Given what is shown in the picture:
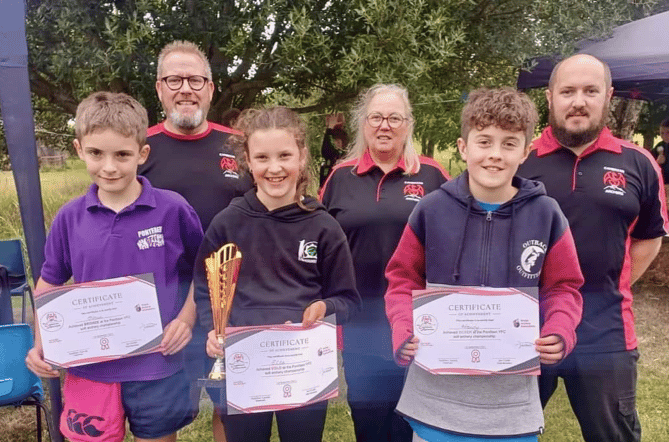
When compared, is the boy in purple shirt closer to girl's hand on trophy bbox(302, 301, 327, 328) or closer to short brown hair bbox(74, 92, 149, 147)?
short brown hair bbox(74, 92, 149, 147)

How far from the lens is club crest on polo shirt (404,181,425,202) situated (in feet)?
8.09

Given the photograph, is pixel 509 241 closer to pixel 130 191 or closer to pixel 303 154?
pixel 303 154

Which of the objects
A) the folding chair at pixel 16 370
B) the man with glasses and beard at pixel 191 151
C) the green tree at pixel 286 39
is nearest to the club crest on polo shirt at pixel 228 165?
the man with glasses and beard at pixel 191 151

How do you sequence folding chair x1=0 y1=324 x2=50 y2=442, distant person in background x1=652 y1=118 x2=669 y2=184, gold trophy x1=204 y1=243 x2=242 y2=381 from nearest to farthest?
gold trophy x1=204 y1=243 x2=242 y2=381
folding chair x1=0 y1=324 x2=50 y2=442
distant person in background x1=652 y1=118 x2=669 y2=184

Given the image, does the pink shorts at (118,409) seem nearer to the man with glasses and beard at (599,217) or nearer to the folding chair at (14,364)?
the folding chair at (14,364)

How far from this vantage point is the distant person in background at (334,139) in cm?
566

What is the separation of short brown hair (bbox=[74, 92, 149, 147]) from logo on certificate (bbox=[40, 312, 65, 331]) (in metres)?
0.63

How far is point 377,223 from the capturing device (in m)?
2.43

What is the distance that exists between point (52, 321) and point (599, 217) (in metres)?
2.07

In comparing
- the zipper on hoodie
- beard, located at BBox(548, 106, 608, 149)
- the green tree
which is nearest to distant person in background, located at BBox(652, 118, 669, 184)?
the green tree

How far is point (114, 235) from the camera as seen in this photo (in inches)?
78.3

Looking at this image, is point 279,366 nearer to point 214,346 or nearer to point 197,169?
point 214,346

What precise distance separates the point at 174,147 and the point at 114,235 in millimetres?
713

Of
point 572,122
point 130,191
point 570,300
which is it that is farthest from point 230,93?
point 570,300
